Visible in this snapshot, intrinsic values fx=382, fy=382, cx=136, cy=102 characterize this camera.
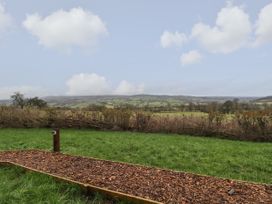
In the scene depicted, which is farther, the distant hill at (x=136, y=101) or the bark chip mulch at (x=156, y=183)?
the distant hill at (x=136, y=101)

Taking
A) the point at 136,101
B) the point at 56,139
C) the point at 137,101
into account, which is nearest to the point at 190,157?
the point at 56,139

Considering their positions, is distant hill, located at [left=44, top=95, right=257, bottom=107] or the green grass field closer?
the green grass field

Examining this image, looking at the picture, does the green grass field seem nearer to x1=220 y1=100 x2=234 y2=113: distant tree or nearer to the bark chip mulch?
the bark chip mulch

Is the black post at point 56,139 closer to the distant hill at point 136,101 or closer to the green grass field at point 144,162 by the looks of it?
the green grass field at point 144,162

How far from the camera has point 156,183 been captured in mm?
5961

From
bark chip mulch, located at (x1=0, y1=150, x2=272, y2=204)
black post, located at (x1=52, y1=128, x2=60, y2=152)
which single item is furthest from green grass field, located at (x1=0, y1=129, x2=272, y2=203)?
black post, located at (x1=52, y1=128, x2=60, y2=152)

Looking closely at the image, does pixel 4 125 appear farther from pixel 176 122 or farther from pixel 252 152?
pixel 252 152

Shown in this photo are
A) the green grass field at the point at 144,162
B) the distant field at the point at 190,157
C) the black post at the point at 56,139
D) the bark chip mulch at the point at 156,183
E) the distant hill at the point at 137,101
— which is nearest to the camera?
the bark chip mulch at the point at 156,183

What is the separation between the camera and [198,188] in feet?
18.6

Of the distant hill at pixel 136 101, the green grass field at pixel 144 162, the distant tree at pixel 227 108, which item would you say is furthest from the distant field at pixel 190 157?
the distant hill at pixel 136 101

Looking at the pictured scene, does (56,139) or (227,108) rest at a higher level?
(227,108)

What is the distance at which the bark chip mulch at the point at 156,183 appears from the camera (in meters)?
5.26

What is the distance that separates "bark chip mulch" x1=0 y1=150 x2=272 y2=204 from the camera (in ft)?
17.2

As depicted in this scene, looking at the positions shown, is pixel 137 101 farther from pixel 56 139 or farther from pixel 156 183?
pixel 156 183
